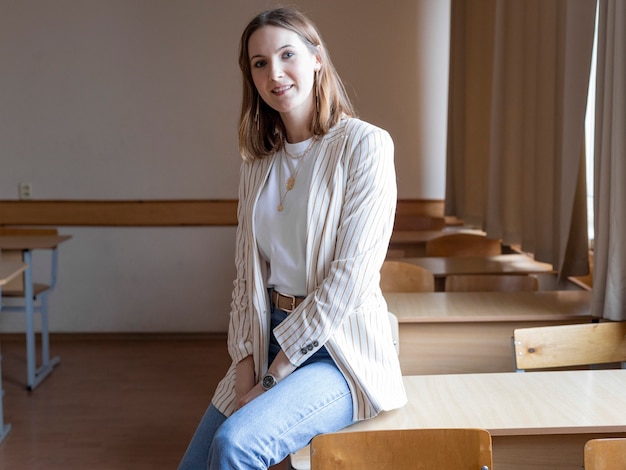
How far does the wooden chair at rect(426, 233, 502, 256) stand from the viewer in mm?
4906

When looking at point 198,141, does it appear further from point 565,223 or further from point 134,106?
point 565,223

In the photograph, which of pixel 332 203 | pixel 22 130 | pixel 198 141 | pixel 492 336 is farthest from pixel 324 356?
pixel 22 130

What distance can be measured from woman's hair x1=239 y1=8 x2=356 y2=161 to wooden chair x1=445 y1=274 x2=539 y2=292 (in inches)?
74.0

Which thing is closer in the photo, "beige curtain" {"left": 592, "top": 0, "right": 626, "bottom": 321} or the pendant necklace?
the pendant necklace

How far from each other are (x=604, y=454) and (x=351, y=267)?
2.18 ft

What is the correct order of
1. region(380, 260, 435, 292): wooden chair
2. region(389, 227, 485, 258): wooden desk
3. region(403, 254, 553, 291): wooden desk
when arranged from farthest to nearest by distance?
region(389, 227, 485, 258): wooden desk, region(403, 254, 553, 291): wooden desk, region(380, 260, 435, 292): wooden chair

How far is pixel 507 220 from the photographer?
4844 millimetres

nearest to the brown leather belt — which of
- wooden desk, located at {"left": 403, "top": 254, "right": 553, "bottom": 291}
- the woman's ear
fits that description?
the woman's ear

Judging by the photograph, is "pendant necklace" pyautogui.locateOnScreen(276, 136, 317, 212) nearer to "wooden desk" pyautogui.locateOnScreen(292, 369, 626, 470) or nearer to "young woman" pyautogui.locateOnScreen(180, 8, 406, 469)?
"young woman" pyautogui.locateOnScreen(180, 8, 406, 469)

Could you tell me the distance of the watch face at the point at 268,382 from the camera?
195cm

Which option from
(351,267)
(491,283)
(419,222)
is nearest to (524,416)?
(351,267)

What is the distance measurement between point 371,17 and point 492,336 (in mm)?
3349

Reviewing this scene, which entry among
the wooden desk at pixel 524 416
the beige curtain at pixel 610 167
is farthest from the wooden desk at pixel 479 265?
the wooden desk at pixel 524 416

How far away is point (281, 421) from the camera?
5.88 ft
